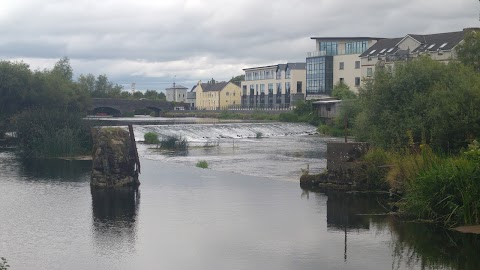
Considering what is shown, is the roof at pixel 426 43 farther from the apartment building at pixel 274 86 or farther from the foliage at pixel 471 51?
the foliage at pixel 471 51

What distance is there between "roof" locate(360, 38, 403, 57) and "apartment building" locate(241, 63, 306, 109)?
91.0 ft

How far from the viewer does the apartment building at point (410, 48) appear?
85125 mm

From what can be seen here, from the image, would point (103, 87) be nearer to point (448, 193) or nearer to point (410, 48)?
point (410, 48)

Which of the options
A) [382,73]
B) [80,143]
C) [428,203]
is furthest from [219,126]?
[428,203]

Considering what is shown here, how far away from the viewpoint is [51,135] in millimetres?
50500

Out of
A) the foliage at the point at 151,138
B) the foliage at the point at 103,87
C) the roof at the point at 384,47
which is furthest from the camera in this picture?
the foliage at the point at 103,87

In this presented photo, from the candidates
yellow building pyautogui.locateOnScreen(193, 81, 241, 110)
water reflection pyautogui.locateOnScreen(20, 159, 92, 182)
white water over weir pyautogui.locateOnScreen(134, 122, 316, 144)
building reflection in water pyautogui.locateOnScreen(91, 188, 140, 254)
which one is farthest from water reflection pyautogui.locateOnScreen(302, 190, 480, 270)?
yellow building pyautogui.locateOnScreen(193, 81, 241, 110)

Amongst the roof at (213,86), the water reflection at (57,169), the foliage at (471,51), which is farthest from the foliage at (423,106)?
the roof at (213,86)

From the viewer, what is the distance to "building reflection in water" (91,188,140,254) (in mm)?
20984

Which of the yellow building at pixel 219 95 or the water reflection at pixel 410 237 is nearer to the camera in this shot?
the water reflection at pixel 410 237

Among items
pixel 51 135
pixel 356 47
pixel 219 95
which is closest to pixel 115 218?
pixel 51 135

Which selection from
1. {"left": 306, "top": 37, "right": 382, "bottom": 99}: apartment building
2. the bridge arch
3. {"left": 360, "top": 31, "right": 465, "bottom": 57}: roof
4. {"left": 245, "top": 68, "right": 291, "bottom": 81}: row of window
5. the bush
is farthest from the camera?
{"left": 245, "top": 68, "right": 291, "bottom": 81}: row of window

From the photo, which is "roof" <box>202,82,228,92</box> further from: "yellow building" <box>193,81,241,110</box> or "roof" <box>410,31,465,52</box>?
"roof" <box>410,31,465,52</box>

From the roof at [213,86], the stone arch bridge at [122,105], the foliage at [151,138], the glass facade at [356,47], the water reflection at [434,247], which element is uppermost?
the glass facade at [356,47]
